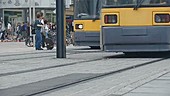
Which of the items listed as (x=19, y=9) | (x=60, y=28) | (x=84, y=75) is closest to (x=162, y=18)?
(x=60, y=28)

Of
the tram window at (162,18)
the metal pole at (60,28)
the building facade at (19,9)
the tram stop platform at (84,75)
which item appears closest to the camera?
the tram stop platform at (84,75)

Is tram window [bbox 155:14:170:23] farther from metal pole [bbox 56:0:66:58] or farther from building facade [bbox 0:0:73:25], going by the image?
building facade [bbox 0:0:73:25]

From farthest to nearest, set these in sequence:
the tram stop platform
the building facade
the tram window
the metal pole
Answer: the building facade < the metal pole < the tram window < the tram stop platform

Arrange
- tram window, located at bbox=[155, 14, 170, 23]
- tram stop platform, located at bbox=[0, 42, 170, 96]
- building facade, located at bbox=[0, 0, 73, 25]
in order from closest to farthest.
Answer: tram stop platform, located at bbox=[0, 42, 170, 96] → tram window, located at bbox=[155, 14, 170, 23] → building facade, located at bbox=[0, 0, 73, 25]

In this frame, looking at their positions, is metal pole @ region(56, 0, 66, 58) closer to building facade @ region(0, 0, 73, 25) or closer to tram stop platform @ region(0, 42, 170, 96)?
tram stop platform @ region(0, 42, 170, 96)

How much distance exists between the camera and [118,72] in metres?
13.1

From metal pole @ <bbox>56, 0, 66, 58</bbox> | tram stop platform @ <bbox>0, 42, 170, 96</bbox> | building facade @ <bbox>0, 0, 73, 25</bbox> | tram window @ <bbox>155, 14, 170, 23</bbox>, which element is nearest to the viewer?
tram stop platform @ <bbox>0, 42, 170, 96</bbox>

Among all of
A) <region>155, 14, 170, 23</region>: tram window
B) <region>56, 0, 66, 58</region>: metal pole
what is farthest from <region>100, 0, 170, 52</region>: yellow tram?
<region>56, 0, 66, 58</region>: metal pole

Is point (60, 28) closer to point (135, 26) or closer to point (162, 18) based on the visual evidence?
point (135, 26)

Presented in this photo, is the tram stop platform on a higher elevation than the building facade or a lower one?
lower

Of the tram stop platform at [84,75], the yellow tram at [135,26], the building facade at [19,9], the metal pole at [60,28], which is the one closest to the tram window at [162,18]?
the yellow tram at [135,26]

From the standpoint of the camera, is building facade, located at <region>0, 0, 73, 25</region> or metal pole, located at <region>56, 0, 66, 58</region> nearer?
metal pole, located at <region>56, 0, 66, 58</region>

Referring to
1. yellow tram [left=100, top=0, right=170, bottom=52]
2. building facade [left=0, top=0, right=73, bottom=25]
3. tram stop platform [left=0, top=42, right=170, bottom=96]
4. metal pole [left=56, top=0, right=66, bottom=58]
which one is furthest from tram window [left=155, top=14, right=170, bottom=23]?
building facade [left=0, top=0, right=73, bottom=25]

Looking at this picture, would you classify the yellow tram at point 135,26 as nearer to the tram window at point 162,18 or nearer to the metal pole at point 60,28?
the tram window at point 162,18
